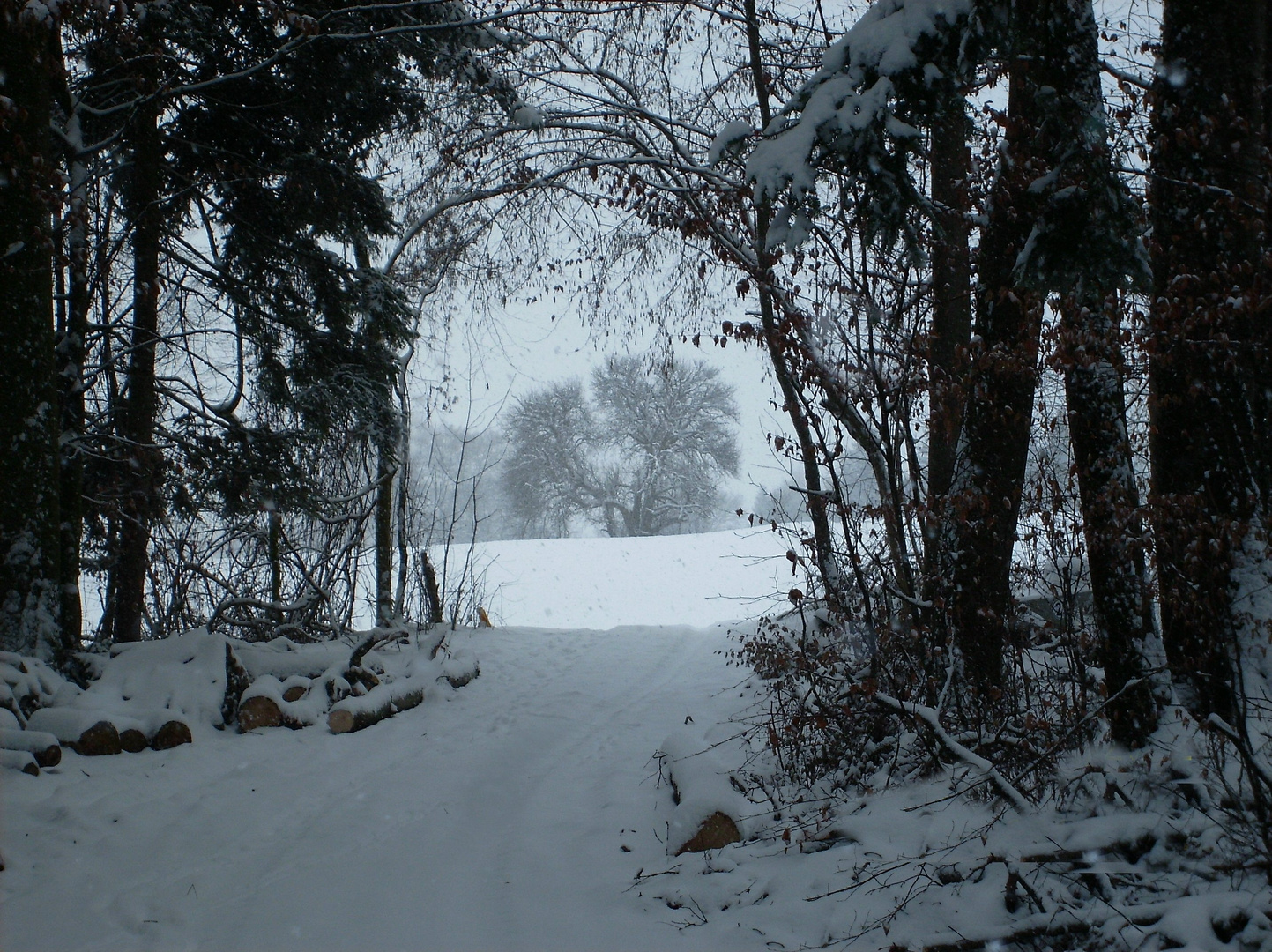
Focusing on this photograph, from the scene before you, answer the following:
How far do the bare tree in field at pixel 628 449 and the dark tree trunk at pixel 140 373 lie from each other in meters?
23.6

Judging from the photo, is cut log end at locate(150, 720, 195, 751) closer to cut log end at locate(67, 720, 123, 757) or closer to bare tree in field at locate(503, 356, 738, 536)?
cut log end at locate(67, 720, 123, 757)

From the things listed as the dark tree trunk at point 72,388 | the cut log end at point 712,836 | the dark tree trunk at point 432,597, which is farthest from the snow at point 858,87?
the dark tree trunk at point 432,597

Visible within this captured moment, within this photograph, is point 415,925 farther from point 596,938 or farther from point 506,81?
point 506,81

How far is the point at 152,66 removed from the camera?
596 cm

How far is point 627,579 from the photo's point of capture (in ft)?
65.4

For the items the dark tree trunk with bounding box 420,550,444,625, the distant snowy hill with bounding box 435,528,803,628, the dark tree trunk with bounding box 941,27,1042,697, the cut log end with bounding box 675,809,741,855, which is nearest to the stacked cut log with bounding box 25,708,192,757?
the cut log end with bounding box 675,809,741,855

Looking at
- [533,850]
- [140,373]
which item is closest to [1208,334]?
[533,850]

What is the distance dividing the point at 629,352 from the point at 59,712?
7460 mm

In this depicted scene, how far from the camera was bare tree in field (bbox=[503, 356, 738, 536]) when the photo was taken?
100 feet

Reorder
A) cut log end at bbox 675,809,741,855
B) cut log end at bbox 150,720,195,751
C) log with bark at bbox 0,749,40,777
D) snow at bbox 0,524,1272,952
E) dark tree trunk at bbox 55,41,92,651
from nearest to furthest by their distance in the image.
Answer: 1. snow at bbox 0,524,1272,952
2. cut log end at bbox 675,809,741,855
3. log with bark at bbox 0,749,40,777
4. cut log end at bbox 150,720,195,751
5. dark tree trunk at bbox 55,41,92,651

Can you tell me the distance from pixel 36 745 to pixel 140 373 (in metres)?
3.26

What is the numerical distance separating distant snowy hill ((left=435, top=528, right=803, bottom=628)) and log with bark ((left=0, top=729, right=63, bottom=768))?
10.9 metres

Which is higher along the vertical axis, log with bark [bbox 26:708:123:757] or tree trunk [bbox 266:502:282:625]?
tree trunk [bbox 266:502:282:625]

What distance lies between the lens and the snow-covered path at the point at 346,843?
302 cm
